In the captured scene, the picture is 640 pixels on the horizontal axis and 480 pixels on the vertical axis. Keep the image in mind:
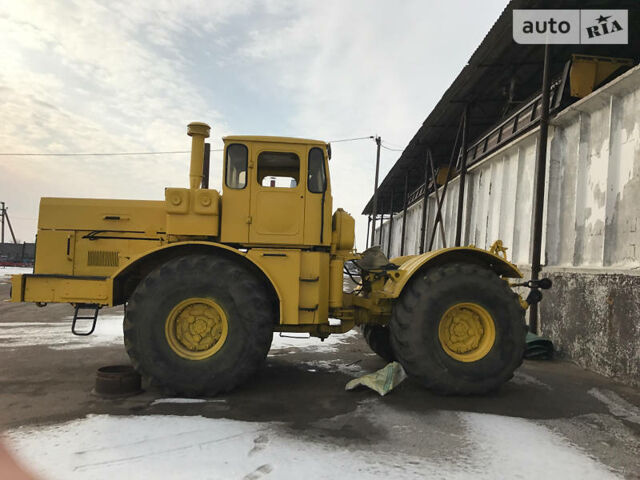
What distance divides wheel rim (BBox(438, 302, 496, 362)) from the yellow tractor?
0.01m

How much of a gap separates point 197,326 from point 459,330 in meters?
2.80

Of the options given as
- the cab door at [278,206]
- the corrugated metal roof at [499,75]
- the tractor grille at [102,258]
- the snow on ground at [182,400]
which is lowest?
the snow on ground at [182,400]

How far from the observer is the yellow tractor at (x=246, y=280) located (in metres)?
4.38

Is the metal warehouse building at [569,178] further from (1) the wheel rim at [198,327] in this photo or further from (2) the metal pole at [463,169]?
(1) the wheel rim at [198,327]

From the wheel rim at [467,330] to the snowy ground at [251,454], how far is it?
1.09 metres

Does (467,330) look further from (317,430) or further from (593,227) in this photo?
(593,227)

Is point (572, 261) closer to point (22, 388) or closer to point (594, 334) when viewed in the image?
point (594, 334)

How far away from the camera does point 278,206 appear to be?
4797 millimetres

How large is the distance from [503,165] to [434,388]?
6.94 metres

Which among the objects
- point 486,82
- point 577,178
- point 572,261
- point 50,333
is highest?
point 486,82

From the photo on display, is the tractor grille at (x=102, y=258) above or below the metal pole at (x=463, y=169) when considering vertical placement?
below

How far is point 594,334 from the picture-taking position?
5.82 metres

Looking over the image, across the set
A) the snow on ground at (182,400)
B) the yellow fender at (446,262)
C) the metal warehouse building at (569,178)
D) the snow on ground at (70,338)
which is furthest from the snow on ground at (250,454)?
the snow on ground at (70,338)

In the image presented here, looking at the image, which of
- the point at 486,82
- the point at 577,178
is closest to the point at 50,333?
the point at 577,178
